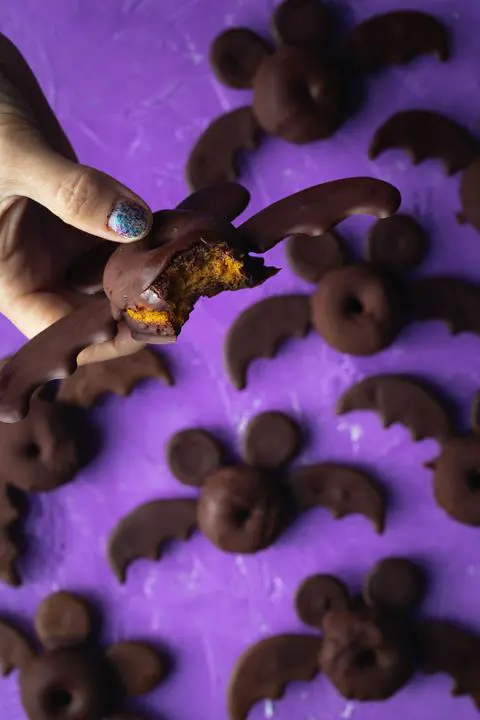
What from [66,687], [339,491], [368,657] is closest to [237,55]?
[339,491]

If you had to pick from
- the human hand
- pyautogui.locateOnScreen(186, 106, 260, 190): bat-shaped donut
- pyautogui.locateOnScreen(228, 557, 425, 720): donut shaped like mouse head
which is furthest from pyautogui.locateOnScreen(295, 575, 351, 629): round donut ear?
pyautogui.locateOnScreen(186, 106, 260, 190): bat-shaped donut

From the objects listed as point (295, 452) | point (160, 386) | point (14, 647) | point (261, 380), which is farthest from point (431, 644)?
point (14, 647)

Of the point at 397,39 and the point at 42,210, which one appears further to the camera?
the point at 397,39

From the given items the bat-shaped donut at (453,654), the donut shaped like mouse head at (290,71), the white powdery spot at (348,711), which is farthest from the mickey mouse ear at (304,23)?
the white powdery spot at (348,711)

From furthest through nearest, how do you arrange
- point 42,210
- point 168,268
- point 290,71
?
point 290,71, point 42,210, point 168,268

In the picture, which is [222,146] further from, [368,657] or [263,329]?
[368,657]

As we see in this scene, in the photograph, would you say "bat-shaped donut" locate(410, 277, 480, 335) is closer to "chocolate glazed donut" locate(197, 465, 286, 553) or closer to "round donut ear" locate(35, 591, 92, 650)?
"chocolate glazed donut" locate(197, 465, 286, 553)

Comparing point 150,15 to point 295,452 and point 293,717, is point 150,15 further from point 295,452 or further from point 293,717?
point 293,717
